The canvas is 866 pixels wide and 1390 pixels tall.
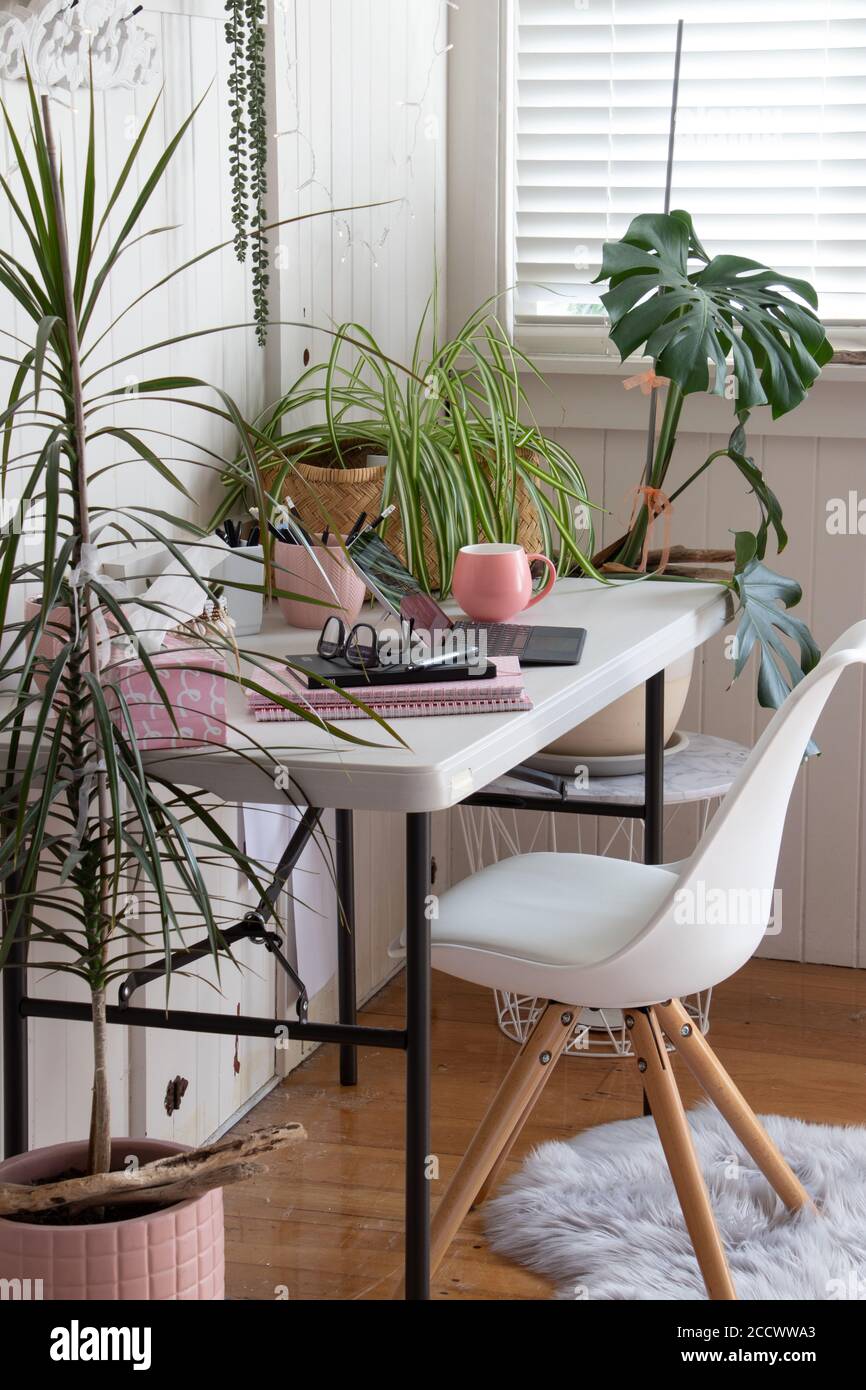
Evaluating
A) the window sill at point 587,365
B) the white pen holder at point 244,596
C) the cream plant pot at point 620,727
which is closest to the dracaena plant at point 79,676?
the white pen holder at point 244,596

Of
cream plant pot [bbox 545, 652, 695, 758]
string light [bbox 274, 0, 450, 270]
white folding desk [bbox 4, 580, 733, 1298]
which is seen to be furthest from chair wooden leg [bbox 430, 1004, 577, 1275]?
string light [bbox 274, 0, 450, 270]

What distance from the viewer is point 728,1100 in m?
2.00

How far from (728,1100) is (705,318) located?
1.09 meters

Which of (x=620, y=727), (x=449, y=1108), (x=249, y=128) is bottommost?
(x=449, y=1108)

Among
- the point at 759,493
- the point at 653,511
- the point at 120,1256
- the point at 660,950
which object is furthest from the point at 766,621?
the point at 120,1256

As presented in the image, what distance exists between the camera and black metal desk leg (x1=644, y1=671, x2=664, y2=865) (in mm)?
2441

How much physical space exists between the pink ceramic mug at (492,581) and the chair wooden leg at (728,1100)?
54 cm

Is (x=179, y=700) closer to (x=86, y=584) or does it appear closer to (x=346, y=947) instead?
(x=86, y=584)

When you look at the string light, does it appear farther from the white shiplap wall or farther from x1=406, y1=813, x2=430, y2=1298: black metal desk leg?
x1=406, y1=813, x2=430, y2=1298: black metal desk leg

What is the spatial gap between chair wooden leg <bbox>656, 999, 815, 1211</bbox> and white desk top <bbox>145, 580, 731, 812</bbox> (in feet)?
1.30

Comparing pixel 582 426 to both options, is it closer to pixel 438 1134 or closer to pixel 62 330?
pixel 438 1134

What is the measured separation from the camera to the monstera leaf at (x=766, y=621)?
2344 mm
